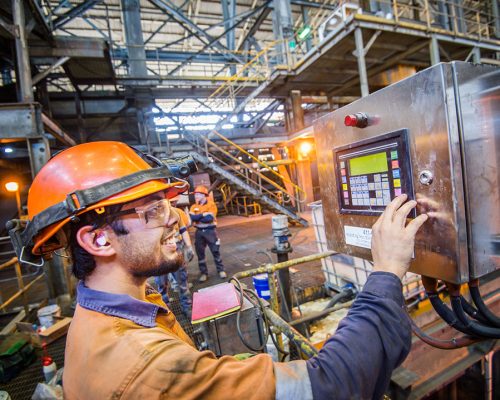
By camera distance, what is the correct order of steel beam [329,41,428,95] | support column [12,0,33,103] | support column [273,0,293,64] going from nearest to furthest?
support column [12,0,33,103] < steel beam [329,41,428,95] < support column [273,0,293,64]

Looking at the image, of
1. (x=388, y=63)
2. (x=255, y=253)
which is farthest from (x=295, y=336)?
(x=388, y=63)

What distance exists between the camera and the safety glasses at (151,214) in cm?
111

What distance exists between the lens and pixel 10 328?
3.98 m

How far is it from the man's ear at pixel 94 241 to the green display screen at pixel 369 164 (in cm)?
123

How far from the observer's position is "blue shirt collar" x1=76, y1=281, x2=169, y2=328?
3.27 feet

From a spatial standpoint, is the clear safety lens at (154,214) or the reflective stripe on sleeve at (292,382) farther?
the clear safety lens at (154,214)

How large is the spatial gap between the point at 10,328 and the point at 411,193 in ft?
→ 18.0

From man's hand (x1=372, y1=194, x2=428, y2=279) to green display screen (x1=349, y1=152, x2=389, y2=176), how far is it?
0.27 metres

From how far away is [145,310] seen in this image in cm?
106

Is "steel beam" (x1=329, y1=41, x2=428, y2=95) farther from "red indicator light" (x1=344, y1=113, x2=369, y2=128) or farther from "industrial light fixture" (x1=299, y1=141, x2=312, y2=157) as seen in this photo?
"red indicator light" (x1=344, y1=113, x2=369, y2=128)

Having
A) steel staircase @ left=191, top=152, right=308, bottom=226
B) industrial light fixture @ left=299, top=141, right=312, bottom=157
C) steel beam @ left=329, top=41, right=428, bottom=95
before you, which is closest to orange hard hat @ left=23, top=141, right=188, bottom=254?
steel staircase @ left=191, top=152, right=308, bottom=226

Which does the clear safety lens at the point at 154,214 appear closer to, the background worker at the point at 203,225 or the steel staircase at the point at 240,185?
the background worker at the point at 203,225

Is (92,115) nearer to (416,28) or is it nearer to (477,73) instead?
(416,28)

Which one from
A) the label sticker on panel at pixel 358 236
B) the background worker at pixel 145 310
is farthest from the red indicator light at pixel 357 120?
the label sticker on panel at pixel 358 236
